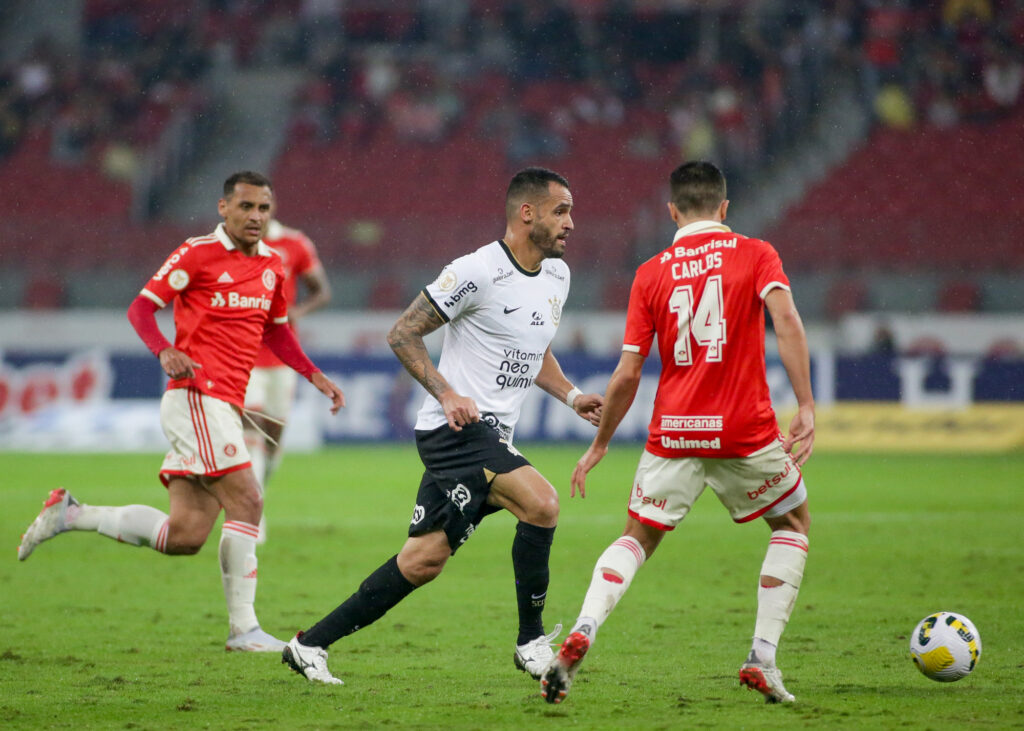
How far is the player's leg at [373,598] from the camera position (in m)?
5.70

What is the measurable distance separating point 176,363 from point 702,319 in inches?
108

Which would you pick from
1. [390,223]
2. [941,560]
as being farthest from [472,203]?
[941,560]

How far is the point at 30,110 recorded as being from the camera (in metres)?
32.0

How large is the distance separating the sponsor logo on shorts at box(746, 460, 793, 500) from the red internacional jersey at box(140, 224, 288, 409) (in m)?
2.94

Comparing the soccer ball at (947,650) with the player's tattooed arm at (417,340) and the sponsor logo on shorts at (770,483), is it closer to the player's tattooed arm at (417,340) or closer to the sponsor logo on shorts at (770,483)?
the sponsor logo on shorts at (770,483)

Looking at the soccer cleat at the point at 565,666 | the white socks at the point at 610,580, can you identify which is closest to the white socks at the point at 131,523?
the white socks at the point at 610,580

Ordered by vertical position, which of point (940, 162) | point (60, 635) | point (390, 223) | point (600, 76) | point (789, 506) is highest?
point (600, 76)

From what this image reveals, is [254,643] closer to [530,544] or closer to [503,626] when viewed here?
[503,626]

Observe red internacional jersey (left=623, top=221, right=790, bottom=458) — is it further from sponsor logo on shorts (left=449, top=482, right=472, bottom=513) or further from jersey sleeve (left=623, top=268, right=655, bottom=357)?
sponsor logo on shorts (left=449, top=482, right=472, bottom=513)

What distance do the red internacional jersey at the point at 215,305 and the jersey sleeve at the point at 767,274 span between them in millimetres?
2974

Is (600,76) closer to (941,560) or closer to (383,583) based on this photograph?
(941,560)

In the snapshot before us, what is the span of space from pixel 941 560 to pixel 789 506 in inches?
187

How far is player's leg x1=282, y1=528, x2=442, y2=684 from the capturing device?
5703 millimetres

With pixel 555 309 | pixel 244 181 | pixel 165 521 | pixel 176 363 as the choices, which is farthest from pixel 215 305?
pixel 555 309
